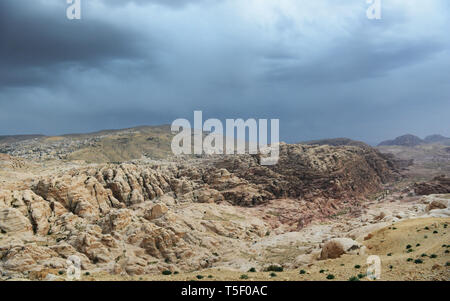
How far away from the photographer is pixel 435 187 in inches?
3187

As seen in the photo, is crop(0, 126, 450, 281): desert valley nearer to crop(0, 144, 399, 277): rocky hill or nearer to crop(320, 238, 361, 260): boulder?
crop(320, 238, 361, 260): boulder

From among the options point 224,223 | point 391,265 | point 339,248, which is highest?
point 391,265

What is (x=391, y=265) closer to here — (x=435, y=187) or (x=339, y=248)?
(x=339, y=248)

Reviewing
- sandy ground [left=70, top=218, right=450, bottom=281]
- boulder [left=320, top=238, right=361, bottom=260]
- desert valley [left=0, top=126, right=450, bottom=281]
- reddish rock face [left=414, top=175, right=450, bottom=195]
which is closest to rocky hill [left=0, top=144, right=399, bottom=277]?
desert valley [left=0, top=126, right=450, bottom=281]

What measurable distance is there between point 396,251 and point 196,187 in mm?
54621

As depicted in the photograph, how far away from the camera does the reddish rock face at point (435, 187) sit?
79.8 meters

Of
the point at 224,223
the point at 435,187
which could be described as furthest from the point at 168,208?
the point at 435,187

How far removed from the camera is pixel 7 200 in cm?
4775

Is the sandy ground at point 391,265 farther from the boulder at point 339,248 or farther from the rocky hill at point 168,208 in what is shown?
the rocky hill at point 168,208

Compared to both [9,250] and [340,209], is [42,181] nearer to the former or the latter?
[9,250]

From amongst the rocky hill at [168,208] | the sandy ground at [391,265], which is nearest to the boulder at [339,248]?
the sandy ground at [391,265]

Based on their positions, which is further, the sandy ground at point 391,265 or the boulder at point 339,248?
the boulder at point 339,248
